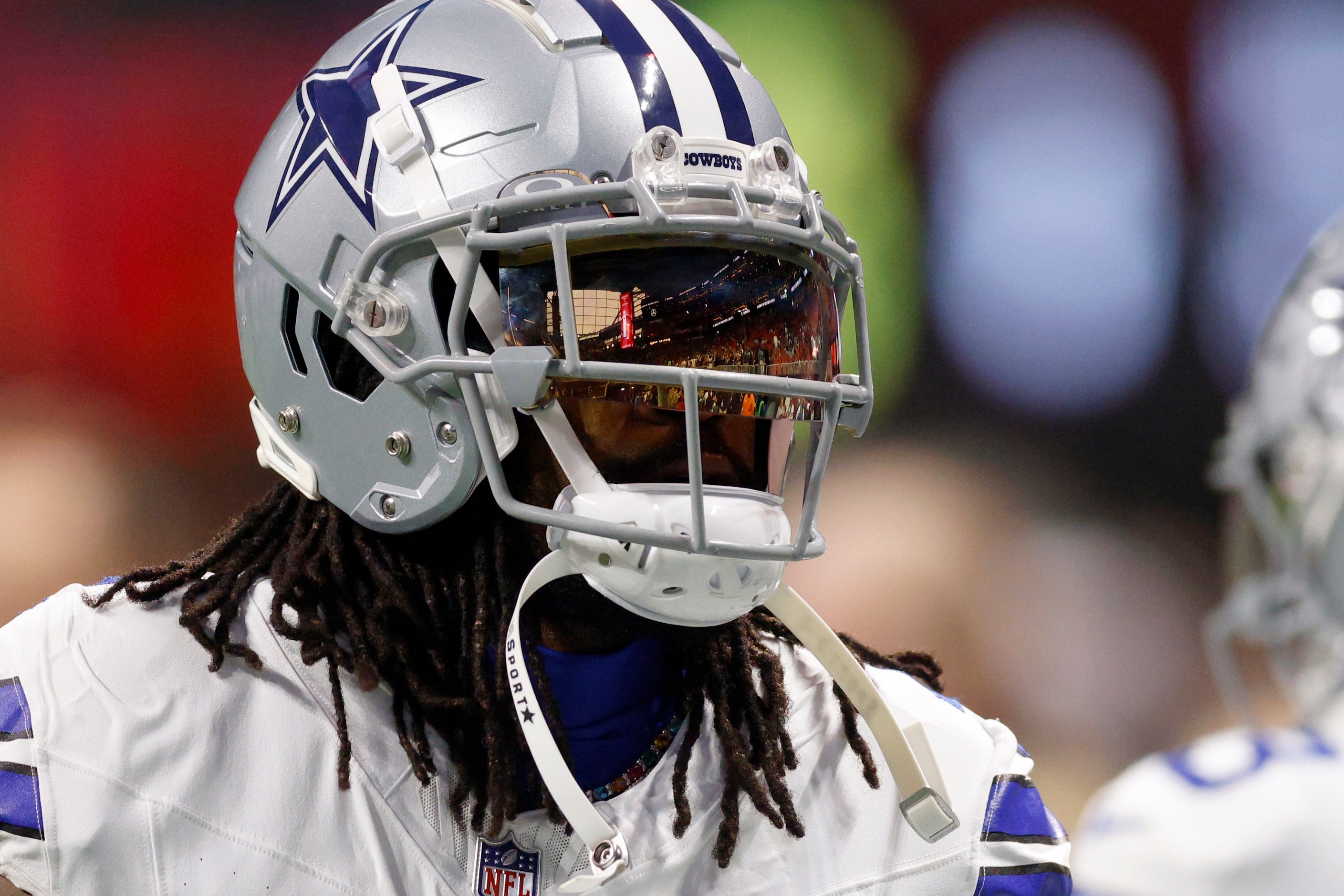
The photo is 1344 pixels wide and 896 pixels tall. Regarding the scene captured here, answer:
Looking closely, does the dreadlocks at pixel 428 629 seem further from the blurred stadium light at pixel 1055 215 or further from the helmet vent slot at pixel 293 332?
the blurred stadium light at pixel 1055 215

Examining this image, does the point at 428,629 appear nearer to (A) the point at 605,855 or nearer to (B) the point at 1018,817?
(A) the point at 605,855

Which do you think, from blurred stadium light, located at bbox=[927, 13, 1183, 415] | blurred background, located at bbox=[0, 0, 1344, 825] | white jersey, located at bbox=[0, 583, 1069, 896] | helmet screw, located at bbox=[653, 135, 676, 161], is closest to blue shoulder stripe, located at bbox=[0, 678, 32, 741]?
white jersey, located at bbox=[0, 583, 1069, 896]

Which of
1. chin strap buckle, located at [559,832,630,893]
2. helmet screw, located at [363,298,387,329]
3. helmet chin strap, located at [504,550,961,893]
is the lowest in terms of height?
chin strap buckle, located at [559,832,630,893]

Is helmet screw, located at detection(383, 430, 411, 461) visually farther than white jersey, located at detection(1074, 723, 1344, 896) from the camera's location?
Yes

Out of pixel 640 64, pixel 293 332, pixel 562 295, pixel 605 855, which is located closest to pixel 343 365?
pixel 293 332

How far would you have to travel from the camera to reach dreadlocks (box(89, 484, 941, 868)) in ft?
3.34

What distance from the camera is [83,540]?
1655mm

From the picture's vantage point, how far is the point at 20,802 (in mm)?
891

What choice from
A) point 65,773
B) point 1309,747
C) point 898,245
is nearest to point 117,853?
point 65,773

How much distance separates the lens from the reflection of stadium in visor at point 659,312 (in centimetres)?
93

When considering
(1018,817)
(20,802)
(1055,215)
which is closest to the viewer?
(20,802)

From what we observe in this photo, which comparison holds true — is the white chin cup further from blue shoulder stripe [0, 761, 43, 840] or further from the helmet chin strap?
blue shoulder stripe [0, 761, 43, 840]

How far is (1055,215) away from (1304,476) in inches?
42.7

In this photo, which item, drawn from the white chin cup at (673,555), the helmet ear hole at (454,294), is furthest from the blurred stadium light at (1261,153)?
the helmet ear hole at (454,294)
